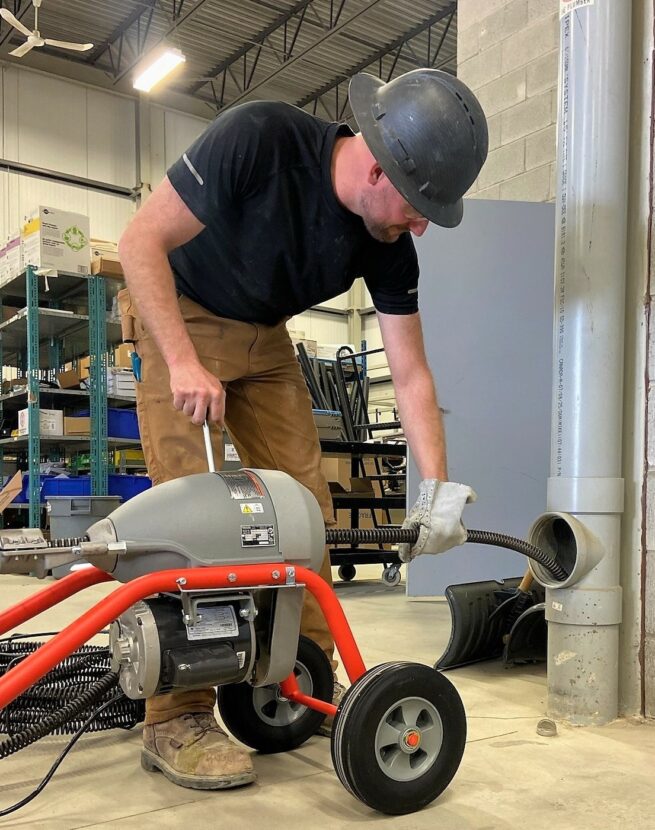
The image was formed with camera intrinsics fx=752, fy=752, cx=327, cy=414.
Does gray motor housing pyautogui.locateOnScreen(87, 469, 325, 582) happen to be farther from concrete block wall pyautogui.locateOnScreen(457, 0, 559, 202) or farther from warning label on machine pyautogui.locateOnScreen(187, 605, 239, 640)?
concrete block wall pyautogui.locateOnScreen(457, 0, 559, 202)

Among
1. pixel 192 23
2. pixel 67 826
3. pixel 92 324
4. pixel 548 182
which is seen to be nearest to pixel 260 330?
pixel 67 826

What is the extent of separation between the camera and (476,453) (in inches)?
126

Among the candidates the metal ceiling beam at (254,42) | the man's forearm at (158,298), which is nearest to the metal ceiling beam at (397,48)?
the metal ceiling beam at (254,42)

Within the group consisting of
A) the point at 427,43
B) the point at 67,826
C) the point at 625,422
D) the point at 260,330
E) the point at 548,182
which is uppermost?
the point at 427,43

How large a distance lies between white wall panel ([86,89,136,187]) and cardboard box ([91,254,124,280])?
5.75 metres

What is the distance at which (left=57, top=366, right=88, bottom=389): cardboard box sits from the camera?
17.4ft

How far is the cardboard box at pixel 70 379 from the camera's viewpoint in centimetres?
531

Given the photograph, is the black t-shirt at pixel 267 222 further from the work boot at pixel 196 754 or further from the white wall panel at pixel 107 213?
the white wall panel at pixel 107 213

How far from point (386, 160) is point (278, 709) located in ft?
3.52

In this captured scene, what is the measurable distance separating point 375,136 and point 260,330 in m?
0.49

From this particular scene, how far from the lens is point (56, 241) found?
5027 mm

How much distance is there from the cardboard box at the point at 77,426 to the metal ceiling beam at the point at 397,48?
5.78 meters

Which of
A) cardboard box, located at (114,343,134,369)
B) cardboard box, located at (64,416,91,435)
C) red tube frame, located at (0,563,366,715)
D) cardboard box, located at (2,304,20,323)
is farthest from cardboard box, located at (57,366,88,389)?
red tube frame, located at (0,563,366,715)

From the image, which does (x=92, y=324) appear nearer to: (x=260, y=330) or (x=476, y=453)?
(x=476, y=453)
